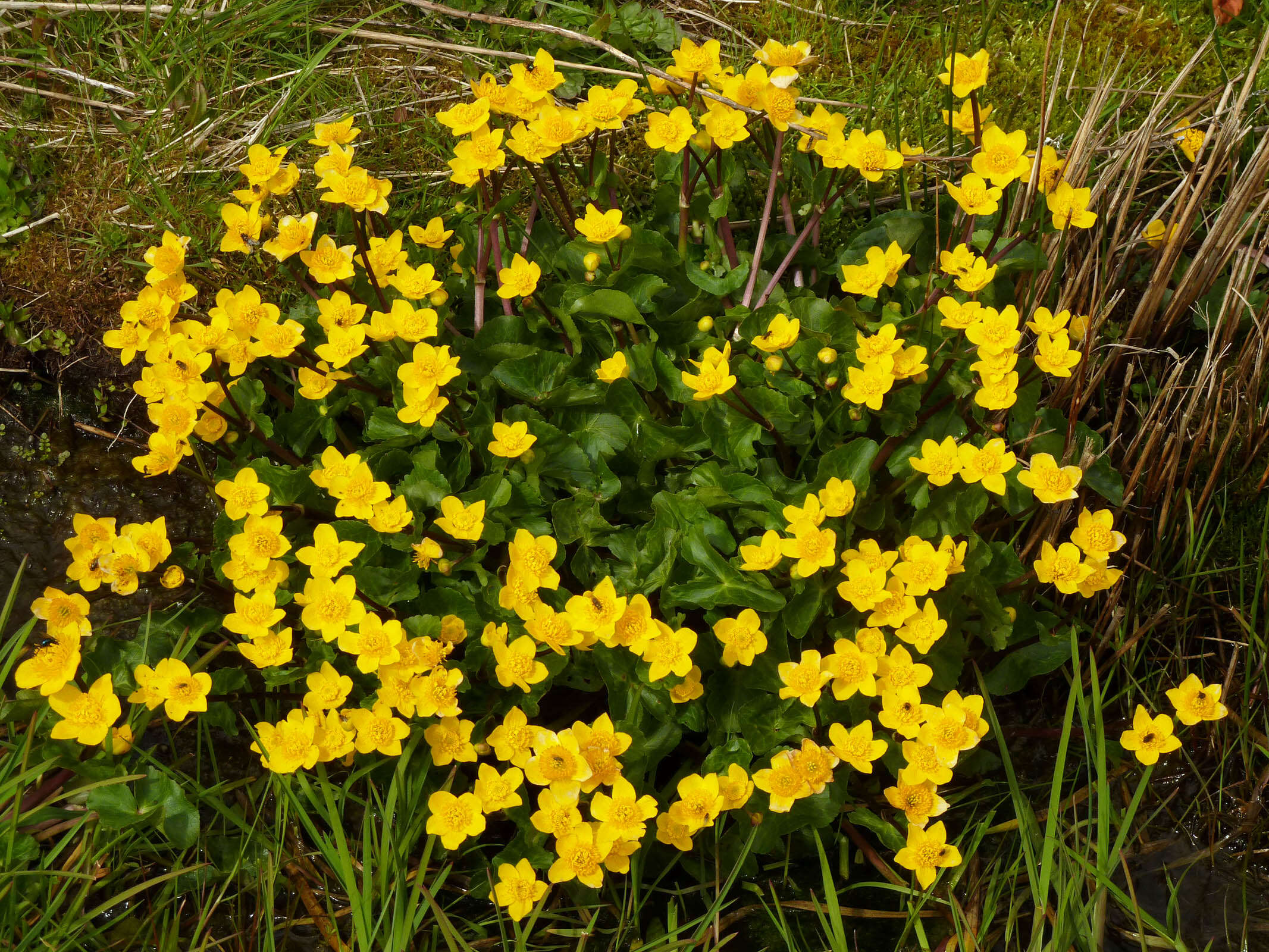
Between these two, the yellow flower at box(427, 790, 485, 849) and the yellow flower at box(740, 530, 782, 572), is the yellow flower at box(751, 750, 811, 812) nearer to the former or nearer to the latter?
the yellow flower at box(740, 530, 782, 572)

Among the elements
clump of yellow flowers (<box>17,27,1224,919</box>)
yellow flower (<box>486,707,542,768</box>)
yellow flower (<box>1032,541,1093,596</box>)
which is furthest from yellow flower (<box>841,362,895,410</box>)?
yellow flower (<box>486,707,542,768</box>)

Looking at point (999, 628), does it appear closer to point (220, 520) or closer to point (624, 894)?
point (624, 894)

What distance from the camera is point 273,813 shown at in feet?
8.69

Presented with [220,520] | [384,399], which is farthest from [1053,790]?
[220,520]

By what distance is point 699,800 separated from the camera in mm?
2061

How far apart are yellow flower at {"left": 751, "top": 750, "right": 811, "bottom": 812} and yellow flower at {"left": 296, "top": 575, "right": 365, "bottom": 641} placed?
0.84 meters

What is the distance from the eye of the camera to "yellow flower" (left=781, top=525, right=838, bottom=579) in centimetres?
208

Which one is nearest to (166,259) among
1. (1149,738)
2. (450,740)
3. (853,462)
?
(450,740)

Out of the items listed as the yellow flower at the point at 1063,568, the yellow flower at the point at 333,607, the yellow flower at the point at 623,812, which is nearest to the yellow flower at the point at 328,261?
the yellow flower at the point at 333,607

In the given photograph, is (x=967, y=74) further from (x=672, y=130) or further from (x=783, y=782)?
(x=783, y=782)

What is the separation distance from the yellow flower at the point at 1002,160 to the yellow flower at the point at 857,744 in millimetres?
1201

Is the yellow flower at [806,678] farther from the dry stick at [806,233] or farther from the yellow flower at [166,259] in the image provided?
the yellow flower at [166,259]

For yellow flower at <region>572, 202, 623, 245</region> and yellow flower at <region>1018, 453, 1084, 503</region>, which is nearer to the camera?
yellow flower at <region>1018, 453, 1084, 503</region>

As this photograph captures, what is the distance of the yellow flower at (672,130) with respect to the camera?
2.42m
